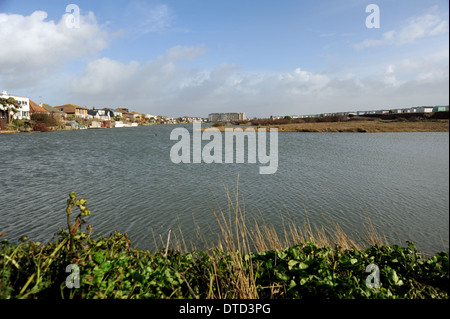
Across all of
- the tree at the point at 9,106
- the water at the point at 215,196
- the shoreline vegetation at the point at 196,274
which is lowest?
the water at the point at 215,196

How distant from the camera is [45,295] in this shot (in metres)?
2.13

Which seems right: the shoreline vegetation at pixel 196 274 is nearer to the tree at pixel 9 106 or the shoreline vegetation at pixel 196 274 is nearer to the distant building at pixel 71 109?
the tree at pixel 9 106

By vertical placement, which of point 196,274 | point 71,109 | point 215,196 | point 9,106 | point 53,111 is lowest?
point 215,196

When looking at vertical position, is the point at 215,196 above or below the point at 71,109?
below

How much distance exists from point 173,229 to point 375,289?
6621mm

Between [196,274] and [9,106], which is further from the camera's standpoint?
[9,106]

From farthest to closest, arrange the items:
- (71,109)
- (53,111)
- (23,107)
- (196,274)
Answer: (71,109) → (53,111) → (23,107) → (196,274)

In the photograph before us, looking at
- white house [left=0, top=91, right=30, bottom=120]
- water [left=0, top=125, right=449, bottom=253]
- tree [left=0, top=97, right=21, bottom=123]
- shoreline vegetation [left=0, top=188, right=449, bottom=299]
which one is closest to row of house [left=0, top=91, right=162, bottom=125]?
white house [left=0, top=91, right=30, bottom=120]

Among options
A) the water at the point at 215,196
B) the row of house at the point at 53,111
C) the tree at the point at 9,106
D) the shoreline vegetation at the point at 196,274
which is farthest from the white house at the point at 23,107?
the shoreline vegetation at the point at 196,274

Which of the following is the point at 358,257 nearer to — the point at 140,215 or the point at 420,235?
the point at 420,235

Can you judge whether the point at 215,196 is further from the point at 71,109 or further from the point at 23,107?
the point at 71,109

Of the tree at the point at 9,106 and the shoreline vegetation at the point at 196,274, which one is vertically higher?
the tree at the point at 9,106

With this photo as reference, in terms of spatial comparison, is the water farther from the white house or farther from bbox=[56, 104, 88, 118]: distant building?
bbox=[56, 104, 88, 118]: distant building

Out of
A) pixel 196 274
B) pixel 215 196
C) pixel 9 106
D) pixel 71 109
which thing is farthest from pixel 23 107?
pixel 196 274
